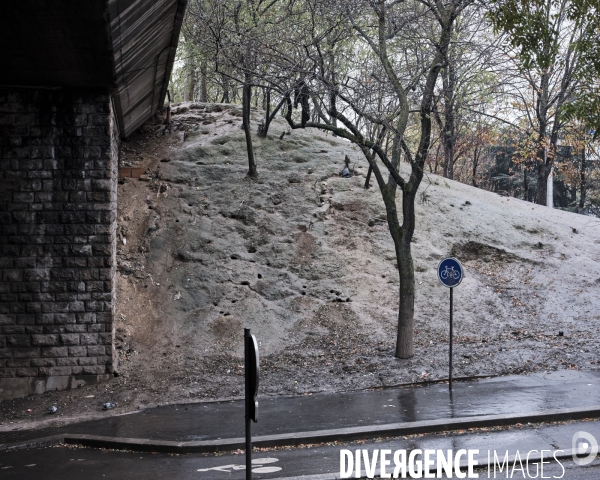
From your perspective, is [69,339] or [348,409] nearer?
[348,409]

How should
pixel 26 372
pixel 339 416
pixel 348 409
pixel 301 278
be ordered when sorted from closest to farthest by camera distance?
pixel 339 416 < pixel 348 409 < pixel 26 372 < pixel 301 278

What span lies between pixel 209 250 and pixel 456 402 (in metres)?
7.82

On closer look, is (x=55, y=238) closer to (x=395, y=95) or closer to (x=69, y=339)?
(x=69, y=339)

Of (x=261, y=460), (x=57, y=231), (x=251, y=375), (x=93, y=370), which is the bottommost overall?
(x=261, y=460)

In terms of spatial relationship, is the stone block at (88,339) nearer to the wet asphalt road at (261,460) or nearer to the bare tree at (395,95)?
the wet asphalt road at (261,460)

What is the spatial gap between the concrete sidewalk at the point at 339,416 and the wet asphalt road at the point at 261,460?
20cm

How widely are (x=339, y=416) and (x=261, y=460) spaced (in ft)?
6.40

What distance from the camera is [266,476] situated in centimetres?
659

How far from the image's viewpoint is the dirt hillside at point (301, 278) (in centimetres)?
Result: 1166

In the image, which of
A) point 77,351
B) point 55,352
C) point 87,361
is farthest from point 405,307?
point 55,352

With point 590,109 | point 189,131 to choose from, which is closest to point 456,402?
point 590,109

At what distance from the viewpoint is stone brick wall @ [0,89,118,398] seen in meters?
10.7

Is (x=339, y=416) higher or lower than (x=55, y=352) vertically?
lower

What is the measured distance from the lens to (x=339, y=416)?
8906mm
